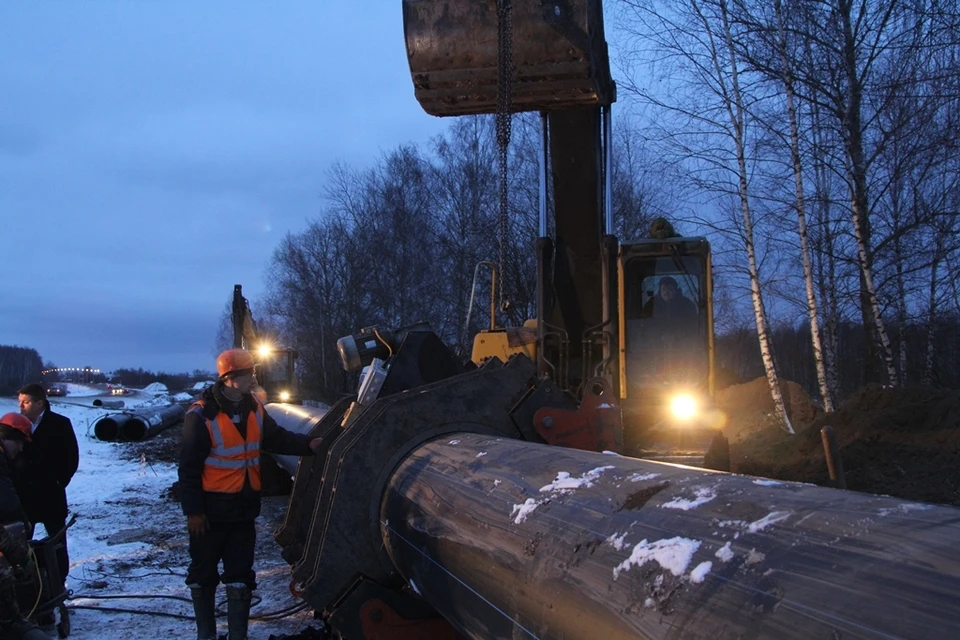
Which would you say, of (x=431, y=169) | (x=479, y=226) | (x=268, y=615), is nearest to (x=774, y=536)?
(x=268, y=615)

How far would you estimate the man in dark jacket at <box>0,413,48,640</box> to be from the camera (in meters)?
4.41

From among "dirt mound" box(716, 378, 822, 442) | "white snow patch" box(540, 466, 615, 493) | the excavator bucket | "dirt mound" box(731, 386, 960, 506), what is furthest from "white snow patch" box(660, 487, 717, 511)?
"dirt mound" box(716, 378, 822, 442)

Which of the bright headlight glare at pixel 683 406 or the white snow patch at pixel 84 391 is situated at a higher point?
the bright headlight glare at pixel 683 406

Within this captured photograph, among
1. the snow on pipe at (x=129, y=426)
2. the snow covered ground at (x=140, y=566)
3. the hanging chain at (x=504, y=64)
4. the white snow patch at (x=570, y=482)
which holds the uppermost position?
the hanging chain at (x=504, y=64)

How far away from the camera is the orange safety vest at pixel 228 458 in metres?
4.56

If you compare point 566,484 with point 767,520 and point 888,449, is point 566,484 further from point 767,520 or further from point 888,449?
point 888,449

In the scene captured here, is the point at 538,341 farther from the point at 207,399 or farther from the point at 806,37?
the point at 806,37

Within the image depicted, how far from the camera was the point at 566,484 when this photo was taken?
2.11 meters

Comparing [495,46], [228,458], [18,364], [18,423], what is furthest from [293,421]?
[18,364]

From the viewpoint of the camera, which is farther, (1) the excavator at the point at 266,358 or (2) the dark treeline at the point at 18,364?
(2) the dark treeline at the point at 18,364

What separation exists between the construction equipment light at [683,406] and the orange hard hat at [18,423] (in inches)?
200

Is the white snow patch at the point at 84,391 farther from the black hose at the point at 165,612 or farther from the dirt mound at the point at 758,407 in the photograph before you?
the black hose at the point at 165,612

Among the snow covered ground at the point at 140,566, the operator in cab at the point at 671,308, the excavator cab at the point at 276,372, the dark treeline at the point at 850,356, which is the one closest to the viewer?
the snow covered ground at the point at 140,566

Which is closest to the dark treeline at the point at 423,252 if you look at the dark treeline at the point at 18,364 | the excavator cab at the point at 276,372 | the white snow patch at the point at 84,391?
the excavator cab at the point at 276,372
